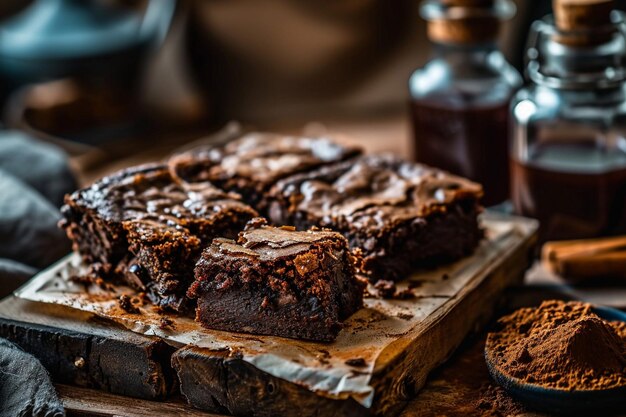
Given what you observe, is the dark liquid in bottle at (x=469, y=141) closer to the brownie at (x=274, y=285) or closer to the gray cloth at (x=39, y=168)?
the brownie at (x=274, y=285)

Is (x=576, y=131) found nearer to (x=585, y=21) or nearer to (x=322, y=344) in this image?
(x=585, y=21)

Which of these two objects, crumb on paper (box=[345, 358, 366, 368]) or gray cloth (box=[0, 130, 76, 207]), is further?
gray cloth (box=[0, 130, 76, 207])

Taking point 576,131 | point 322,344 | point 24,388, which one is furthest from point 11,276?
point 576,131

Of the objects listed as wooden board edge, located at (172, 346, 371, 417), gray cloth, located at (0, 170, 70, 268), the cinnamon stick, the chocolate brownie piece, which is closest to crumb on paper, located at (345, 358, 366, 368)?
wooden board edge, located at (172, 346, 371, 417)

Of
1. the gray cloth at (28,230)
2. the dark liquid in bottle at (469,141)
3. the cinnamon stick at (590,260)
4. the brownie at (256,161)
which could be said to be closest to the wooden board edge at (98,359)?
Result: the gray cloth at (28,230)

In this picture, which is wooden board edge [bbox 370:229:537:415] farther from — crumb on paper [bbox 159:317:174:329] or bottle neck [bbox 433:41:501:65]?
bottle neck [bbox 433:41:501:65]

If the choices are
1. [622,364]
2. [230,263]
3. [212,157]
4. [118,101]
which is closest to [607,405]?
[622,364]

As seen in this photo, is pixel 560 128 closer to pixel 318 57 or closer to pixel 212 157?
pixel 212 157
